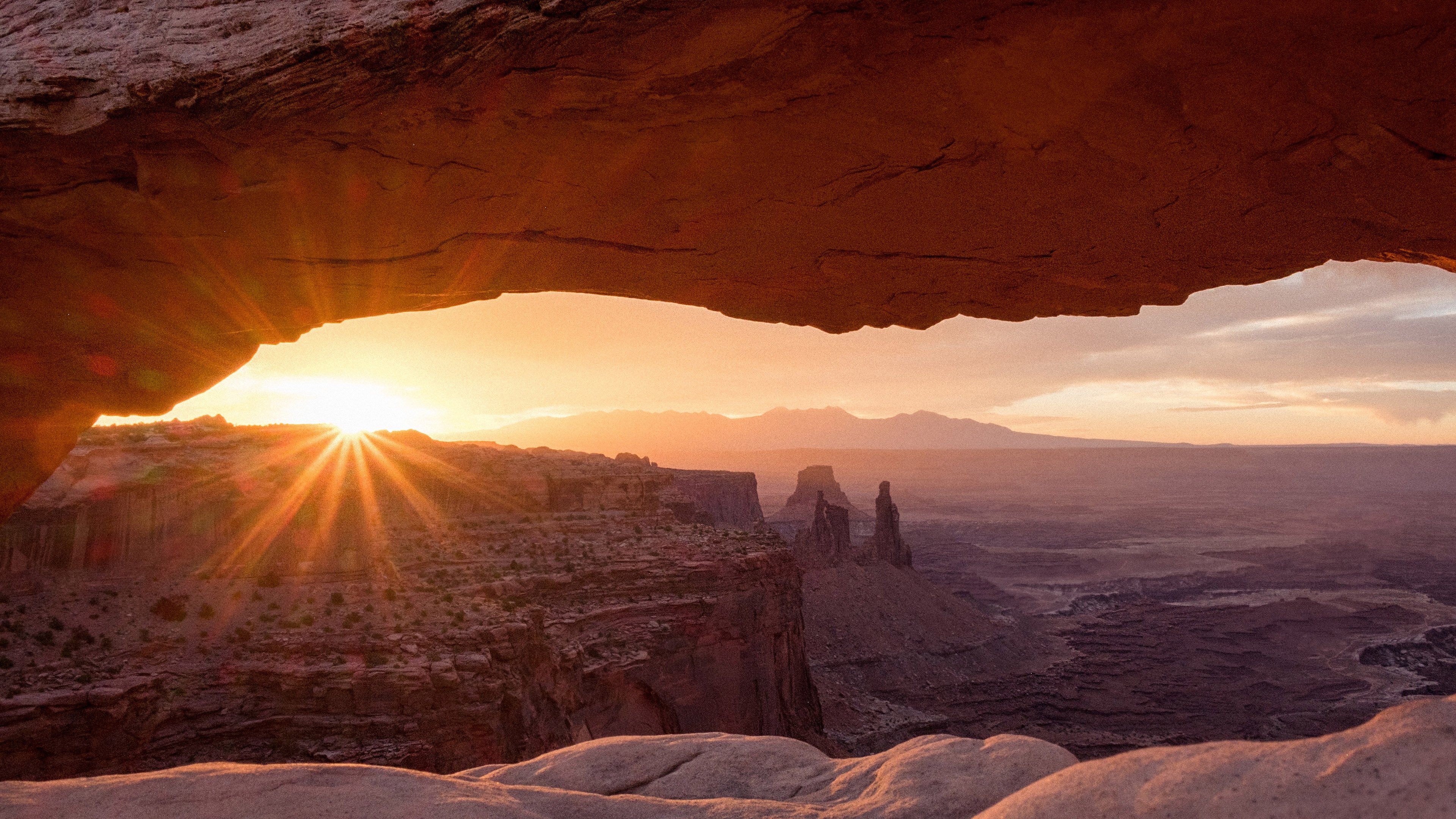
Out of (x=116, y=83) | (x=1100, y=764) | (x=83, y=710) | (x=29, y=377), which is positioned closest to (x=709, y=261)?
(x=116, y=83)

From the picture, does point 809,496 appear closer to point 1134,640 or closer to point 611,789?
point 1134,640

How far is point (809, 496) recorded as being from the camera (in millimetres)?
106500

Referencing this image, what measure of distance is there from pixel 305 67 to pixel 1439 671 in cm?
7009

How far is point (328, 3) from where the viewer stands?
486 centimetres

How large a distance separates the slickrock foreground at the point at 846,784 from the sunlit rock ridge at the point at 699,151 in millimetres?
3499

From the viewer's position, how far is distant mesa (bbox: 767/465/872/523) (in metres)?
100

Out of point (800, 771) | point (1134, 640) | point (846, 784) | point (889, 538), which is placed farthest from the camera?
point (889, 538)

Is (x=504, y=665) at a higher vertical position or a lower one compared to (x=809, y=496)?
higher

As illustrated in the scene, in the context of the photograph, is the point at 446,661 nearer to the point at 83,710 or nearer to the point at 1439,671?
the point at 83,710

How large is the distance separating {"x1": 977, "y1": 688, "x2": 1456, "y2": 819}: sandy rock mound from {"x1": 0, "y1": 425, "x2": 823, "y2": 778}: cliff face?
17.9 m

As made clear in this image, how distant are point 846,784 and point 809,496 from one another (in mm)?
101159

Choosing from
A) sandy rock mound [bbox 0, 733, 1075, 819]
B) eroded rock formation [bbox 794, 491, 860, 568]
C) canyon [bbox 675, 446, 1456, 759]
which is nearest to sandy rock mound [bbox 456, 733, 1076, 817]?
sandy rock mound [bbox 0, 733, 1075, 819]

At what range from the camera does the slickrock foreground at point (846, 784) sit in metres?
3.15

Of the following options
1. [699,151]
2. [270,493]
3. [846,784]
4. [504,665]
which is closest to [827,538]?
[504,665]
